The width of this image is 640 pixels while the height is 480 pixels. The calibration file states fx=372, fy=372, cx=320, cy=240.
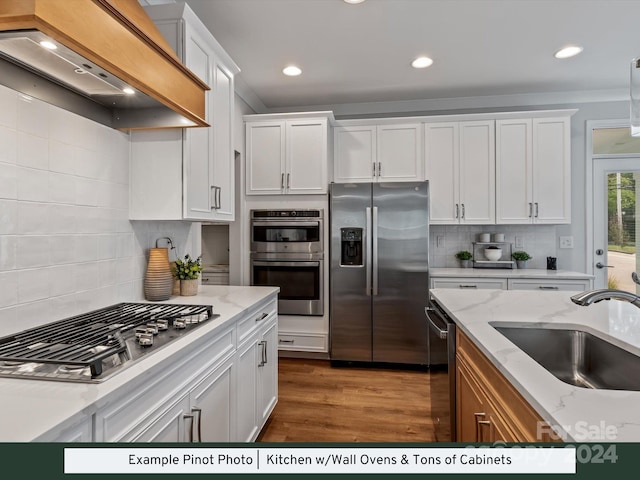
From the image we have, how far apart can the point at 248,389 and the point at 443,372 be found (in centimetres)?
101

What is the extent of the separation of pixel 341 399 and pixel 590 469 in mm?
2227

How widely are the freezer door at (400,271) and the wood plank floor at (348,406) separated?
0.79 feet

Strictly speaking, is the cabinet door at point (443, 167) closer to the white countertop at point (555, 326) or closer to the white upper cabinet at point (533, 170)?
the white upper cabinet at point (533, 170)

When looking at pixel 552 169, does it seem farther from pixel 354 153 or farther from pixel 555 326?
pixel 555 326

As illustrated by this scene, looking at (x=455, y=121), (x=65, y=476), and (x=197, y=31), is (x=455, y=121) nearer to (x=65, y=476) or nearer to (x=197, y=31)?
(x=197, y=31)

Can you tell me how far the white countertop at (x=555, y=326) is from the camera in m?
0.74

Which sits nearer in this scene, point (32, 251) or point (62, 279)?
point (32, 251)

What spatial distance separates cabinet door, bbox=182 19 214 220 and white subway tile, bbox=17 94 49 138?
0.59m

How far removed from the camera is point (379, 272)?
11.2 feet

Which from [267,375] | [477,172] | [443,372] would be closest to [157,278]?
[267,375]

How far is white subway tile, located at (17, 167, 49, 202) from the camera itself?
4.56ft

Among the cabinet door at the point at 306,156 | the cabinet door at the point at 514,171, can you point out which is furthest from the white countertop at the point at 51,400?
the cabinet door at the point at 514,171

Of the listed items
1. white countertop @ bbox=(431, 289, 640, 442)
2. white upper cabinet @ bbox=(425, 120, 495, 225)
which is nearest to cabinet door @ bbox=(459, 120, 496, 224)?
white upper cabinet @ bbox=(425, 120, 495, 225)

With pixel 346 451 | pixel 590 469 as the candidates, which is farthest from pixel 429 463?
pixel 590 469
